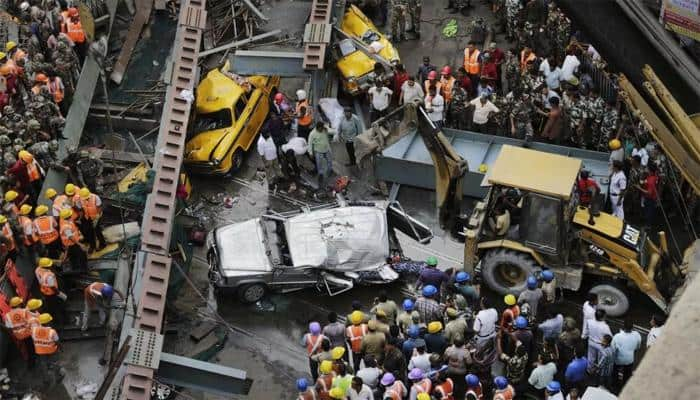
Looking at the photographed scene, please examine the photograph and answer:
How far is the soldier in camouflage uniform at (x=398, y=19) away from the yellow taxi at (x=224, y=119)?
3.79 meters

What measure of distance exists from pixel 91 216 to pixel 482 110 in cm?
788

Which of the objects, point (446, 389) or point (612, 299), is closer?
point (446, 389)

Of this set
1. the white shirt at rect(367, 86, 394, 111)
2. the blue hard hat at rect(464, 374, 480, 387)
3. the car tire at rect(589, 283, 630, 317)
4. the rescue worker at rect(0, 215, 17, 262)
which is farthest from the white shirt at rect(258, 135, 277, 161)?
the blue hard hat at rect(464, 374, 480, 387)

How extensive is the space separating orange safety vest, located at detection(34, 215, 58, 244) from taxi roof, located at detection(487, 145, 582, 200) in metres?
7.59

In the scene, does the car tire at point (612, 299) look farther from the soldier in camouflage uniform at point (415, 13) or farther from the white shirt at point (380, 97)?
the soldier in camouflage uniform at point (415, 13)

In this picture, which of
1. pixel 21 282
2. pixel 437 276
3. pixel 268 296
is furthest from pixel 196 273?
pixel 437 276

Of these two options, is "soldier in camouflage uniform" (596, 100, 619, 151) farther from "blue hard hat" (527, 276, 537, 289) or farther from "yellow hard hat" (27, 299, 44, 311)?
"yellow hard hat" (27, 299, 44, 311)

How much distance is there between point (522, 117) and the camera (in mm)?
19531

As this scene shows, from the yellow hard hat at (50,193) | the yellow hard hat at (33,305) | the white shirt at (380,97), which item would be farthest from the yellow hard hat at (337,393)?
the white shirt at (380,97)

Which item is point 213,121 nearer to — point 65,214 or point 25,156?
point 25,156

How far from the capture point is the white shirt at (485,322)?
47.9 feet

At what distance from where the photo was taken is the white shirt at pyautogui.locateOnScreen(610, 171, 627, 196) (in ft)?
56.1

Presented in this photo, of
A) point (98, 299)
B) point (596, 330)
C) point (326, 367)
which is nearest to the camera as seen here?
point (326, 367)

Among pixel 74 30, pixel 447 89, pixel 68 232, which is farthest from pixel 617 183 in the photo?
pixel 74 30
